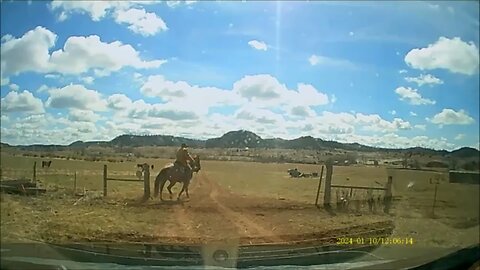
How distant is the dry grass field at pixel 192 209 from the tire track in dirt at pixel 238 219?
2 cm

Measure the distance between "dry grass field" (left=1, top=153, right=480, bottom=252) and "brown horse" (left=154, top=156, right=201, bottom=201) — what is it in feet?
0.43

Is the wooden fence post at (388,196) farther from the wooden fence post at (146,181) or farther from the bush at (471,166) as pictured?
the wooden fence post at (146,181)

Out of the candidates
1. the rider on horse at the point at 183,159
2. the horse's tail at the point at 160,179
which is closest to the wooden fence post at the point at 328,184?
the rider on horse at the point at 183,159

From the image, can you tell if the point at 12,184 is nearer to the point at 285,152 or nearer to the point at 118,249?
the point at 118,249

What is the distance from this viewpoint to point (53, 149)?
11734mm

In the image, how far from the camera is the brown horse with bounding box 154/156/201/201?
12.4 metres

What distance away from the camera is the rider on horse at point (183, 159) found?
12.3 metres

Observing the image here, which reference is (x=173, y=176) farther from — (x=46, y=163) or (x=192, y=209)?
(x=46, y=163)

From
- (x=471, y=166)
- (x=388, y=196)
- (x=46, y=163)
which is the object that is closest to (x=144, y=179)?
(x=46, y=163)

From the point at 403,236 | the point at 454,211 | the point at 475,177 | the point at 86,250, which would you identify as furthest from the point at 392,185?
the point at 86,250

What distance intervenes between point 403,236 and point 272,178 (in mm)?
3278
